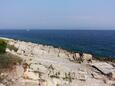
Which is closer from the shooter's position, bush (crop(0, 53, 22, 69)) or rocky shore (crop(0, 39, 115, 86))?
rocky shore (crop(0, 39, 115, 86))

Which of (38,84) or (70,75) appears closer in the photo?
(38,84)

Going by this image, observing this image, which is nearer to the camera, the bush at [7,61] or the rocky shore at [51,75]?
the rocky shore at [51,75]

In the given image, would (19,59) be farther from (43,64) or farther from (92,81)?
(92,81)

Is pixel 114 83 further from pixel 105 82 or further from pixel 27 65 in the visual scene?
pixel 27 65

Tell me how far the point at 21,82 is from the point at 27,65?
4080 millimetres

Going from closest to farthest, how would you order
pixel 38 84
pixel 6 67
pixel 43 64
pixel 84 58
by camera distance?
pixel 38 84 < pixel 6 67 < pixel 43 64 < pixel 84 58

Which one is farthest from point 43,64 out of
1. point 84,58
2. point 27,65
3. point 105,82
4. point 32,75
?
point 84,58

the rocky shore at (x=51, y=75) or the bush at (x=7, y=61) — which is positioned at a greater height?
the bush at (x=7, y=61)

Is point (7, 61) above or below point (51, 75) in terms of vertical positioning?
above

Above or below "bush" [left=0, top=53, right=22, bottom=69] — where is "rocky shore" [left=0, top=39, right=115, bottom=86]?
below

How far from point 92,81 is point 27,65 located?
731 centimetres

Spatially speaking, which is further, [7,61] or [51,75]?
[7,61]

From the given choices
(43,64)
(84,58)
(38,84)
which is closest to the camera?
(38,84)

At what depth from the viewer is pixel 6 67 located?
30.3 m
